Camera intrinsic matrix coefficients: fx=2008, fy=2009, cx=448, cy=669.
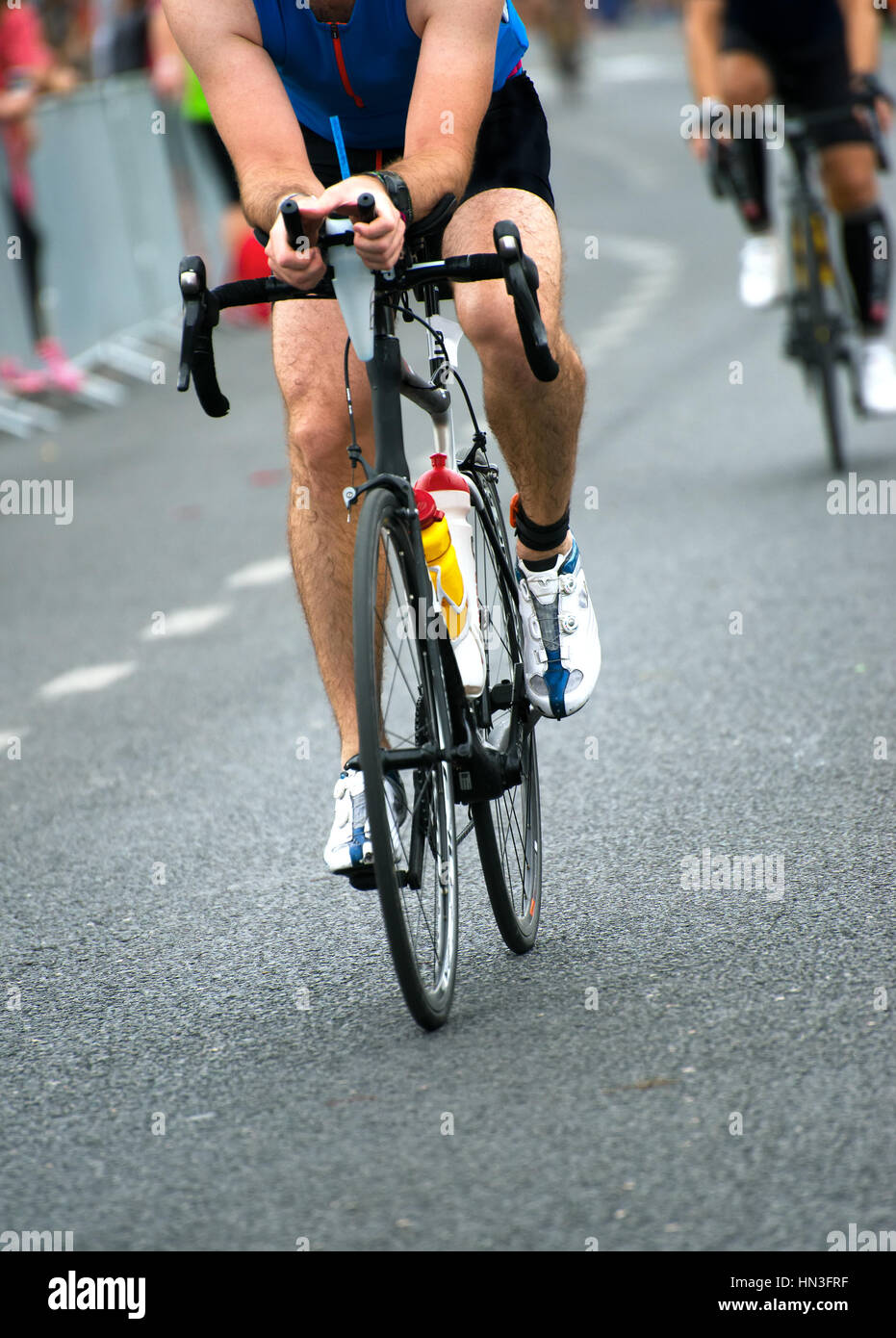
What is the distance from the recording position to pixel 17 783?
497 cm

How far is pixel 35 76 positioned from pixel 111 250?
1.64 m

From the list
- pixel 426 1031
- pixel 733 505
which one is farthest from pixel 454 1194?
pixel 733 505

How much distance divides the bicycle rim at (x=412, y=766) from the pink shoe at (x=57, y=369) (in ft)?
27.5

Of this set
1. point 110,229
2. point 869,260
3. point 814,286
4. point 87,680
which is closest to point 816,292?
point 814,286

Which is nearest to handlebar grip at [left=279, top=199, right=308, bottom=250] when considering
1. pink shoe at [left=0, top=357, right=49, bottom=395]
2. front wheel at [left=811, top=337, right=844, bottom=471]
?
front wheel at [left=811, top=337, right=844, bottom=471]

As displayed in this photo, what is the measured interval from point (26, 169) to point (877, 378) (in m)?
5.27

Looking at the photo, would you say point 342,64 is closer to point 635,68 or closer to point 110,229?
point 110,229

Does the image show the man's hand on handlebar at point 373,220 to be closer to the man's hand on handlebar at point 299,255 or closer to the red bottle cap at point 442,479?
the man's hand on handlebar at point 299,255

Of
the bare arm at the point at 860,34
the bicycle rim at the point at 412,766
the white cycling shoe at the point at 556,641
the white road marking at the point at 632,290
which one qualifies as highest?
the bicycle rim at the point at 412,766

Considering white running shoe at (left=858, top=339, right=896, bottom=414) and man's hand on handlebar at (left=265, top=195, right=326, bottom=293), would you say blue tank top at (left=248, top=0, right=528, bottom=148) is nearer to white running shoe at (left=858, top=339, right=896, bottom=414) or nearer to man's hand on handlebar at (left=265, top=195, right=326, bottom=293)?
man's hand on handlebar at (left=265, top=195, right=326, bottom=293)

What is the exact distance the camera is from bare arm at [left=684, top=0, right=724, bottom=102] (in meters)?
7.47

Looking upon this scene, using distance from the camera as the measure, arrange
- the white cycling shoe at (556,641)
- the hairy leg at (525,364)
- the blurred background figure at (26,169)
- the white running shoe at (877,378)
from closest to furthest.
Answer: the hairy leg at (525,364) → the white cycling shoe at (556,641) → the white running shoe at (877,378) → the blurred background figure at (26,169)

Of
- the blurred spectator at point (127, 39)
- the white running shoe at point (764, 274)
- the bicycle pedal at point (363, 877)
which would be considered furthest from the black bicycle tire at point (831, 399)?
the blurred spectator at point (127, 39)

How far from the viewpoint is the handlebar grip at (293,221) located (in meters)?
2.82
